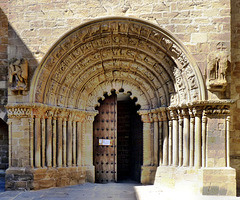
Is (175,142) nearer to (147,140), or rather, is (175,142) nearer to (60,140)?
(147,140)

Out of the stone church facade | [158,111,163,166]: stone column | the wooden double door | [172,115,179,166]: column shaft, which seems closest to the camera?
the stone church facade

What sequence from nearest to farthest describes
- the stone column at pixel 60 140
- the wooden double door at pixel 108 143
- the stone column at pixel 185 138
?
the stone column at pixel 185 138, the stone column at pixel 60 140, the wooden double door at pixel 108 143

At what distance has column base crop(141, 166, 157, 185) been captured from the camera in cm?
708

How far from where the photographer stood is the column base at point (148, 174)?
7.08 meters

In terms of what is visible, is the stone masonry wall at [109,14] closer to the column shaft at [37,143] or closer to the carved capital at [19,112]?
the carved capital at [19,112]

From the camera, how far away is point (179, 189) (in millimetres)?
6258

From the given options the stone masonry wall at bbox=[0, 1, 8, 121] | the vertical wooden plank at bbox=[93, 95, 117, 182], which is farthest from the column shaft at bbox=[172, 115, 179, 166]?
the stone masonry wall at bbox=[0, 1, 8, 121]

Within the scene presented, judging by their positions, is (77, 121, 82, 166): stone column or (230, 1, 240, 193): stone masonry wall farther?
(77, 121, 82, 166): stone column

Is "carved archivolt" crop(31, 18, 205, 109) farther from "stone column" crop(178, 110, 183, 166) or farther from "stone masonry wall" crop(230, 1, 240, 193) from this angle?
"stone masonry wall" crop(230, 1, 240, 193)

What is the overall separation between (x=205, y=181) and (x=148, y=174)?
1.60 metres

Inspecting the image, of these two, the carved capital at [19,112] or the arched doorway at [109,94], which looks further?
the carved capital at [19,112]

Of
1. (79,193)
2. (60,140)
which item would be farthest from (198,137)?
(60,140)

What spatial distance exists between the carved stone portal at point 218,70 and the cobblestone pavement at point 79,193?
2729mm

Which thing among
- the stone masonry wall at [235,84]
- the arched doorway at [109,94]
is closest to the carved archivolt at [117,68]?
the arched doorway at [109,94]
